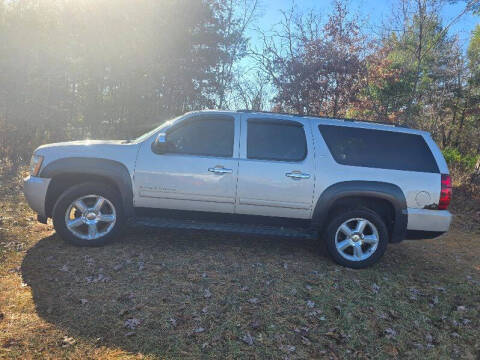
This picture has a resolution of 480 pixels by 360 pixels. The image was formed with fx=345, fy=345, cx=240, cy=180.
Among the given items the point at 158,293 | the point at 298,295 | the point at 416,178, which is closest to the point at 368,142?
the point at 416,178

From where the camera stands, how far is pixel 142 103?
1595cm

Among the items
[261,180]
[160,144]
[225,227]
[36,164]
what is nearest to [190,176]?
[160,144]

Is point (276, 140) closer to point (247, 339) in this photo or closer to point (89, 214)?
point (247, 339)

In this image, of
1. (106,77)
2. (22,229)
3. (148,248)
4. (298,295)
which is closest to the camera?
(298,295)

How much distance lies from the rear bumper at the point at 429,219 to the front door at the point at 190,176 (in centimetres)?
227

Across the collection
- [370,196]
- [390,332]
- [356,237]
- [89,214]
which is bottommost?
[390,332]

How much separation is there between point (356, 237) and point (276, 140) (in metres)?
1.62

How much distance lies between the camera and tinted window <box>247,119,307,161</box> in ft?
14.5

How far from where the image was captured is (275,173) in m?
4.32

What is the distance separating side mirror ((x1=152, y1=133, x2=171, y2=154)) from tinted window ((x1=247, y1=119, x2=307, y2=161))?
1.06 meters

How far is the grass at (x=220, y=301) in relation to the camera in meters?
2.83

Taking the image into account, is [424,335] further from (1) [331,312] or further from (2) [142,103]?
(2) [142,103]

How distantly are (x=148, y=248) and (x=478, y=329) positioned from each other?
3.87m

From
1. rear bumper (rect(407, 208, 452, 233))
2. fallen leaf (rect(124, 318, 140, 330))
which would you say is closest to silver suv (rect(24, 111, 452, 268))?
rear bumper (rect(407, 208, 452, 233))
